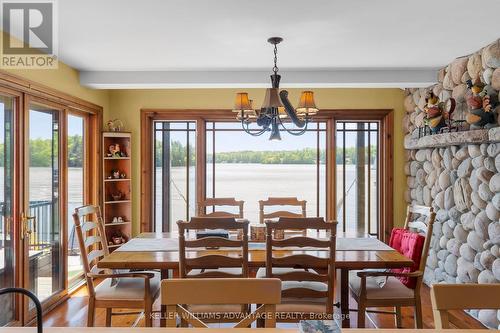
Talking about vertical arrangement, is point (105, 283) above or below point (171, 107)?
below

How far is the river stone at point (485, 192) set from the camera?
3.29 m

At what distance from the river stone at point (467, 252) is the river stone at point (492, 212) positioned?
44 cm

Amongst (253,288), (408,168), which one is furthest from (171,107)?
(253,288)

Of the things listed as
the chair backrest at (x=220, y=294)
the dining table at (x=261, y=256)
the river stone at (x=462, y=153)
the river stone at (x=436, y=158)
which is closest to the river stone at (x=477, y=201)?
the river stone at (x=462, y=153)

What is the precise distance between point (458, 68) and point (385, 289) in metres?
2.30

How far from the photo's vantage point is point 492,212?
3.23m

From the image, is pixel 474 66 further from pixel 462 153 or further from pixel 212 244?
pixel 212 244

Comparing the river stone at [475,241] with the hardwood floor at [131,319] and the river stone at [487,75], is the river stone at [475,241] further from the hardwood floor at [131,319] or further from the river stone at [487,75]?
the river stone at [487,75]

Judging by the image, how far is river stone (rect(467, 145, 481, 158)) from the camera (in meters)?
3.43

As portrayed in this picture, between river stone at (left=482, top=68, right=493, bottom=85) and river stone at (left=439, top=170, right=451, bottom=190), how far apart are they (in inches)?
39.2

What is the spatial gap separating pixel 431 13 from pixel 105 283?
3131 mm

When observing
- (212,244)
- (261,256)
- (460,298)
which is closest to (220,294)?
(212,244)

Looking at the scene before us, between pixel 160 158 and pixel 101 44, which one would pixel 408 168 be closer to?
pixel 160 158

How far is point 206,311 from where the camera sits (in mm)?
2527
